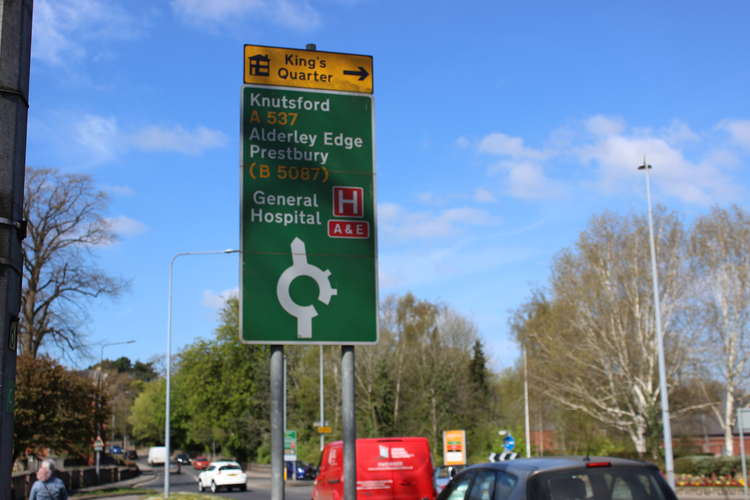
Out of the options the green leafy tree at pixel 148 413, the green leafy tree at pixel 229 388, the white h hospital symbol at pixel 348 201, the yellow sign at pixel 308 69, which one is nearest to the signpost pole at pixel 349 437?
the white h hospital symbol at pixel 348 201

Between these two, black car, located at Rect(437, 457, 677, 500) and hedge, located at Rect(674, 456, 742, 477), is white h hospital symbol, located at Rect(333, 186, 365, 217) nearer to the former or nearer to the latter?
black car, located at Rect(437, 457, 677, 500)

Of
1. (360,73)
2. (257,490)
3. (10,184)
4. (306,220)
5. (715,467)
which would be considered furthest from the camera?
(257,490)

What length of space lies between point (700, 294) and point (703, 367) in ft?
11.9

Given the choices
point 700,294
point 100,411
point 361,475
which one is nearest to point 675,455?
point 700,294

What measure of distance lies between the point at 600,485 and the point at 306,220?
3.37 metres

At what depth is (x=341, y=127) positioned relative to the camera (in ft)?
18.8

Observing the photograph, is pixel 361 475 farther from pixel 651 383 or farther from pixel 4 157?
pixel 651 383

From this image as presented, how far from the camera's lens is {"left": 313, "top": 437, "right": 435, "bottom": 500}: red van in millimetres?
15156

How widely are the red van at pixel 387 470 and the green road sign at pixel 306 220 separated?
33.1 ft

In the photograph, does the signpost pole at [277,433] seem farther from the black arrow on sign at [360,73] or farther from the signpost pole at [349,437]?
the black arrow on sign at [360,73]

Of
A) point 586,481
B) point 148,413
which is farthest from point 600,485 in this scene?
point 148,413

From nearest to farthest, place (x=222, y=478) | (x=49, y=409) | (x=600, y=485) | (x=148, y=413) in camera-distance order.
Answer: (x=600, y=485) < (x=49, y=409) < (x=222, y=478) < (x=148, y=413)

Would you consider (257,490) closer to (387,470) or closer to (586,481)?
(387,470)

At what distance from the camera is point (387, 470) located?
15.4m
